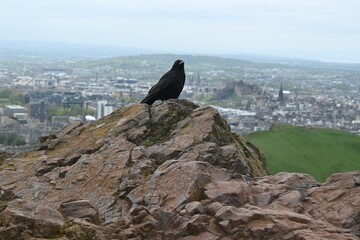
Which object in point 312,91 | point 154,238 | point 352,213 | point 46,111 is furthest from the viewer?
point 312,91

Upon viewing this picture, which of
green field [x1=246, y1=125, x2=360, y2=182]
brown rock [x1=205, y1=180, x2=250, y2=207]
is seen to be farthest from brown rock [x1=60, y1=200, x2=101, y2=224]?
green field [x1=246, y1=125, x2=360, y2=182]

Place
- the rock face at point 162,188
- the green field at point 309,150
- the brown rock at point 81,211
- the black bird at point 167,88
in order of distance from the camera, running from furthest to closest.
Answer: the green field at point 309,150
the black bird at point 167,88
the brown rock at point 81,211
the rock face at point 162,188

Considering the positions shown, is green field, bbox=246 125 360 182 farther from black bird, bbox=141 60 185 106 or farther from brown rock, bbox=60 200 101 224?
brown rock, bbox=60 200 101 224

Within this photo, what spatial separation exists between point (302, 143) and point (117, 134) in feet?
99.1

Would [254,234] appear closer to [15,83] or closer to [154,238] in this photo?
[154,238]

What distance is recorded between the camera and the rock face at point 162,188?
1009 centimetres

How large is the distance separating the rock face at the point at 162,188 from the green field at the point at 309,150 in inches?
715

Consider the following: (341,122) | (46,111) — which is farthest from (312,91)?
(46,111)

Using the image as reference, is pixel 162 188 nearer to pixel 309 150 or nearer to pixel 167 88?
pixel 167 88

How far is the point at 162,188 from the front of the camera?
11.6 m

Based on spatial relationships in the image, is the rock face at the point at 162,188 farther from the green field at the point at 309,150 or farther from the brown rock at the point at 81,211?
the green field at the point at 309,150

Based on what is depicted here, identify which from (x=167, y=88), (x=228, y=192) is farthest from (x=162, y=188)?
(x=167, y=88)

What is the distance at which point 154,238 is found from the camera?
10070mm

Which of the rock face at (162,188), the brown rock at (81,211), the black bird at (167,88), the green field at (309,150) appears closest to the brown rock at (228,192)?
the rock face at (162,188)
